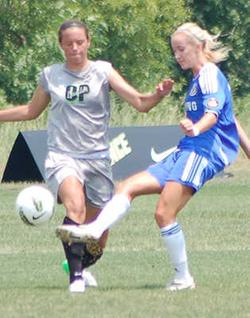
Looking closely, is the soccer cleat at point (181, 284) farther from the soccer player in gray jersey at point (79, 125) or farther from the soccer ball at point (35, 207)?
the soccer ball at point (35, 207)

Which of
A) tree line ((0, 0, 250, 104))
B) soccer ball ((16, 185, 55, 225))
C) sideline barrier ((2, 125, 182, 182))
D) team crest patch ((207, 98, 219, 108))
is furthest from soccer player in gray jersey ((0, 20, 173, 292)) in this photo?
tree line ((0, 0, 250, 104))

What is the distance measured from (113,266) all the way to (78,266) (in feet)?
6.24

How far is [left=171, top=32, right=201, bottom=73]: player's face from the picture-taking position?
10.0 m

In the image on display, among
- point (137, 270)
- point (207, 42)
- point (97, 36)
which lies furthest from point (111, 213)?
point (97, 36)

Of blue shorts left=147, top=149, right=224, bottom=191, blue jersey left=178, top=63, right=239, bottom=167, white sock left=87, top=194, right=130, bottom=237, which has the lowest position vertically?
white sock left=87, top=194, right=130, bottom=237

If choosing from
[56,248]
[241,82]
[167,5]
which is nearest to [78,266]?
[56,248]

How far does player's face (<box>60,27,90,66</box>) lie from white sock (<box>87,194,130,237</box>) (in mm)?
1016

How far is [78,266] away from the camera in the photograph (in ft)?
32.9

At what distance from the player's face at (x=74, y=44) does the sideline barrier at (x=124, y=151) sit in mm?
11838

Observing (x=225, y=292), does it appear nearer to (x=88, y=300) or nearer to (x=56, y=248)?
(x=88, y=300)

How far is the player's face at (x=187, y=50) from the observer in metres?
10.0

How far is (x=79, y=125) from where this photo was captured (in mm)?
10172

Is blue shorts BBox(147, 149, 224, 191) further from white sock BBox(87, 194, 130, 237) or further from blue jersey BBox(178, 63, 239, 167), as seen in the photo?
white sock BBox(87, 194, 130, 237)

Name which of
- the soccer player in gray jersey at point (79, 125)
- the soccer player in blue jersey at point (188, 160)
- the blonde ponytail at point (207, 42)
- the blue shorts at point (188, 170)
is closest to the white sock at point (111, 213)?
the soccer player in blue jersey at point (188, 160)
